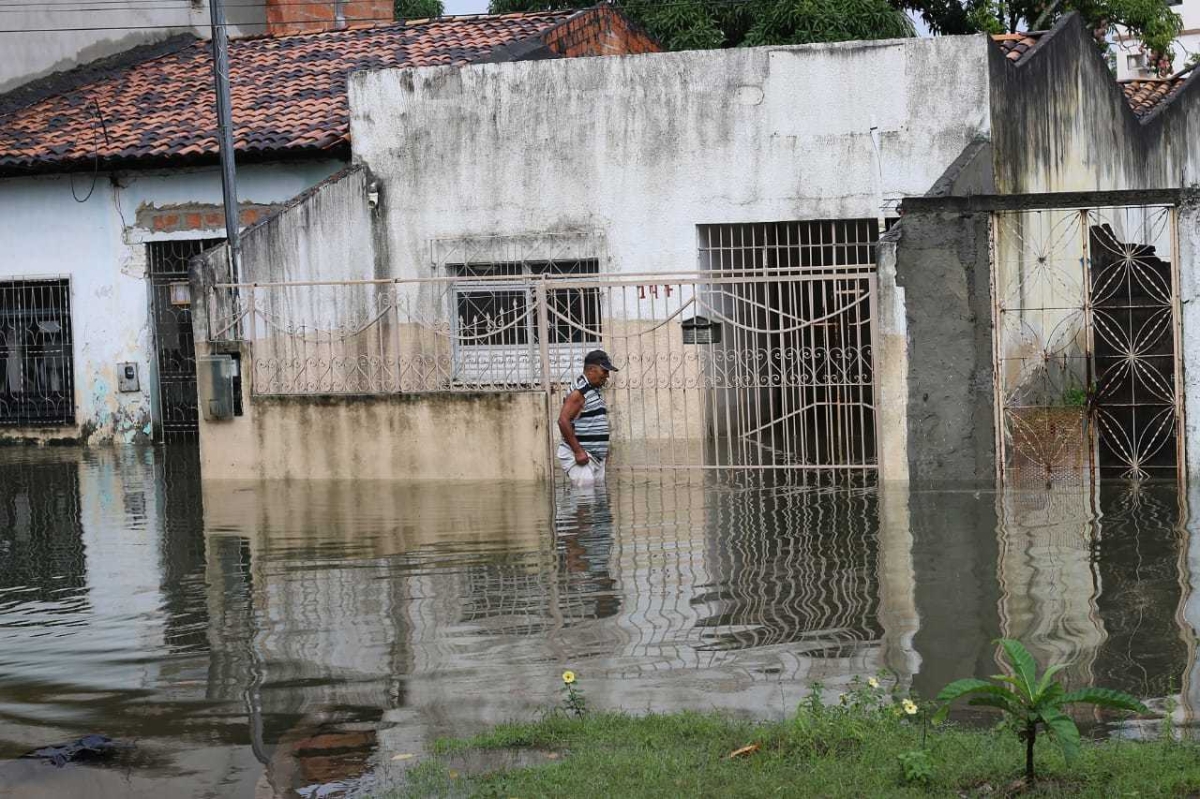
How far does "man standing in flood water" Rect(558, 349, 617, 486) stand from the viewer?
11961mm

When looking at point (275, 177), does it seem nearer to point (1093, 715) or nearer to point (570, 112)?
point (570, 112)

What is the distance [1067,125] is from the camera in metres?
18.0

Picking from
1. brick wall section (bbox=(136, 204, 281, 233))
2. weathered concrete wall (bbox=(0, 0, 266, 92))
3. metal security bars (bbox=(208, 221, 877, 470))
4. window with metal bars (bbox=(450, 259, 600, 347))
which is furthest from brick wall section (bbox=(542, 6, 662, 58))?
weathered concrete wall (bbox=(0, 0, 266, 92))

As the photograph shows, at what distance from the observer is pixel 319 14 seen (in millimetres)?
25531

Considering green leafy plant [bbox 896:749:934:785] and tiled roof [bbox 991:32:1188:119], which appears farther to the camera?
tiled roof [bbox 991:32:1188:119]

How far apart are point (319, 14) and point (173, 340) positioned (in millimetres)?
8366

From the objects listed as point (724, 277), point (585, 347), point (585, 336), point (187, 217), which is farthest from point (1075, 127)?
point (187, 217)

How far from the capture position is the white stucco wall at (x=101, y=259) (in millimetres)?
19062

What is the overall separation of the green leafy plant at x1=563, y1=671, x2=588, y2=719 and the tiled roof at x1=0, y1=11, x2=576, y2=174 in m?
11.8

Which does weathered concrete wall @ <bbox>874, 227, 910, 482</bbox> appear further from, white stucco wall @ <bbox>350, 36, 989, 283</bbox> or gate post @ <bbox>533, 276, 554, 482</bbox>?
white stucco wall @ <bbox>350, 36, 989, 283</bbox>

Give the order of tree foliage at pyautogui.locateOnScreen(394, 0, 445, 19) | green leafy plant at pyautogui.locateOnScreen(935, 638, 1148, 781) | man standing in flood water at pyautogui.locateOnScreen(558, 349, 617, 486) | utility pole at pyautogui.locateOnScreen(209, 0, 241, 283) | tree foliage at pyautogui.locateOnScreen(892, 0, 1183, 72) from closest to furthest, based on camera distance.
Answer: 1. green leafy plant at pyautogui.locateOnScreen(935, 638, 1148, 781)
2. man standing in flood water at pyautogui.locateOnScreen(558, 349, 617, 486)
3. utility pole at pyautogui.locateOnScreen(209, 0, 241, 283)
4. tree foliage at pyautogui.locateOnScreen(892, 0, 1183, 72)
5. tree foliage at pyautogui.locateOnScreen(394, 0, 445, 19)

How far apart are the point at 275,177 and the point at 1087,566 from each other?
1235 centimetres

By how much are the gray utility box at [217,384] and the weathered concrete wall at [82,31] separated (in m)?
8.83

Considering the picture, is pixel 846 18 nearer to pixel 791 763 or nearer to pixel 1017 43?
pixel 1017 43
